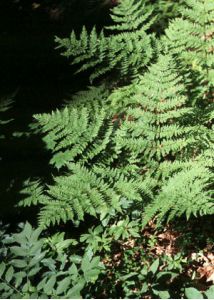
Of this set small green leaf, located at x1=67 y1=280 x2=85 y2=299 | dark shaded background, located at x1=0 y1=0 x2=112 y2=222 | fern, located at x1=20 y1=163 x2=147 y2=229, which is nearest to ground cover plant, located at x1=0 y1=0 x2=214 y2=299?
fern, located at x1=20 y1=163 x2=147 y2=229

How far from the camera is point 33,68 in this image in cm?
550

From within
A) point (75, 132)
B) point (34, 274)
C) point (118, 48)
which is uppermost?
point (118, 48)

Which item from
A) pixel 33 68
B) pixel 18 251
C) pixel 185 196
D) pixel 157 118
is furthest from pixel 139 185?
pixel 33 68

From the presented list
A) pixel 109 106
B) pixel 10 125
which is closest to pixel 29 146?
pixel 10 125

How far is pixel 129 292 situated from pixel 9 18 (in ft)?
17.4

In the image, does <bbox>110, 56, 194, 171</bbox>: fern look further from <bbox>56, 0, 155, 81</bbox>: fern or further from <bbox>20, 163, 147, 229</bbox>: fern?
<bbox>56, 0, 155, 81</bbox>: fern

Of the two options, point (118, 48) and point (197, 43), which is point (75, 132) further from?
point (197, 43)

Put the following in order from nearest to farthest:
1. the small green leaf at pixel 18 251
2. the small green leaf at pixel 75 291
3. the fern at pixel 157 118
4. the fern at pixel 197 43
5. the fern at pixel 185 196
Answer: the small green leaf at pixel 75 291 < the small green leaf at pixel 18 251 < the fern at pixel 185 196 < the fern at pixel 157 118 < the fern at pixel 197 43

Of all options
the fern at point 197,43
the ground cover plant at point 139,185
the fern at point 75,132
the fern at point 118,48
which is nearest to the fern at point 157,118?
the ground cover plant at point 139,185

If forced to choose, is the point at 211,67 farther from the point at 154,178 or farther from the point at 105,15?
the point at 105,15

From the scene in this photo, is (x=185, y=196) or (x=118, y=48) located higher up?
(x=118, y=48)

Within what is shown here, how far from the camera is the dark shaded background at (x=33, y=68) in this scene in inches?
142

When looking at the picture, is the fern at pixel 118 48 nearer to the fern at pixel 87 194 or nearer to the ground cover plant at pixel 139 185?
the ground cover plant at pixel 139 185

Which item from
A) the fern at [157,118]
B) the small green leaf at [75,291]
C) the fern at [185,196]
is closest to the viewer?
the small green leaf at [75,291]
